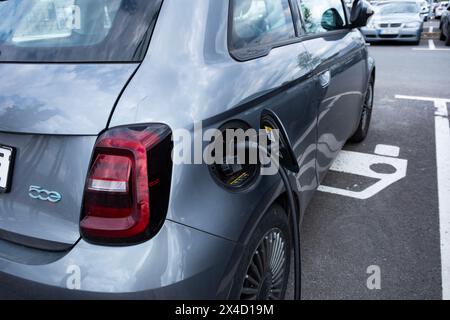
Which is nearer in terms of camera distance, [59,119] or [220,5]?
[59,119]

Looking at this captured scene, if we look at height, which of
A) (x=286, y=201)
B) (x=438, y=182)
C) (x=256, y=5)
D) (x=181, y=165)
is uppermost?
(x=256, y=5)

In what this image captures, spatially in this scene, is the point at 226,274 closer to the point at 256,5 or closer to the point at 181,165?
the point at 181,165

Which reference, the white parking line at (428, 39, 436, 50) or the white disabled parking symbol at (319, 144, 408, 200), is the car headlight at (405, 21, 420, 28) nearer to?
the white parking line at (428, 39, 436, 50)

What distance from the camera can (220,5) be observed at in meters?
1.62

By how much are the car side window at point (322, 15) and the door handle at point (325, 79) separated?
0.94 feet

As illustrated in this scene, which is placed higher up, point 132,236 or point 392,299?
point 132,236

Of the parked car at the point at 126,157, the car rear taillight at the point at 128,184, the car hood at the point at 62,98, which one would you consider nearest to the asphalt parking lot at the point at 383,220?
the parked car at the point at 126,157

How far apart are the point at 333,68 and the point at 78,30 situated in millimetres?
1757

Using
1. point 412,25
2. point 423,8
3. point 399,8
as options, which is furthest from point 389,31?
point 423,8

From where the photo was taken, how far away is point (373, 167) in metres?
4.03

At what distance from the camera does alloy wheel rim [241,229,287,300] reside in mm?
1654

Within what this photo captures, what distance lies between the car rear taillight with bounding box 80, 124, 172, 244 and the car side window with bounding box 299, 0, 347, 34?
1.63 m
